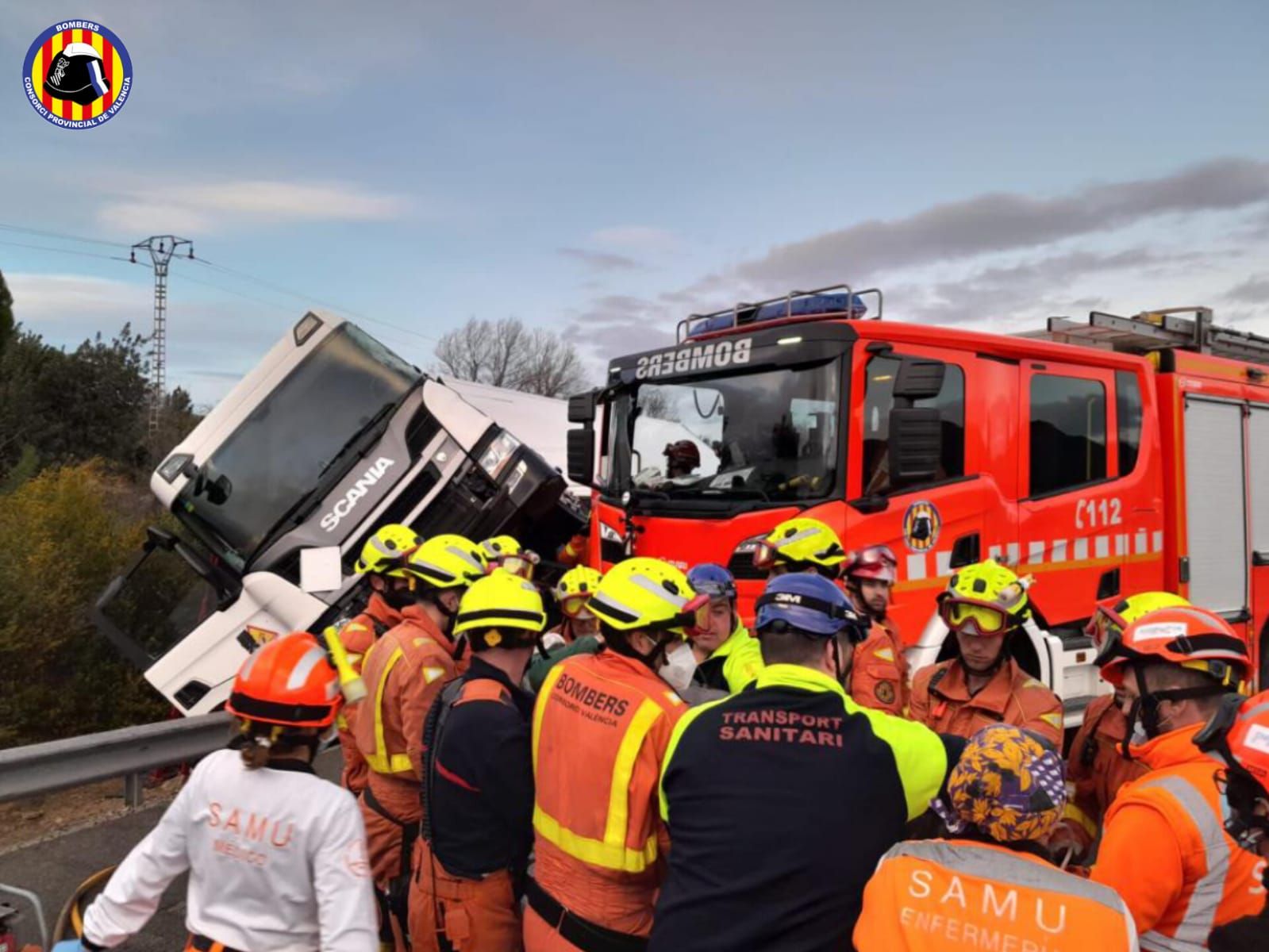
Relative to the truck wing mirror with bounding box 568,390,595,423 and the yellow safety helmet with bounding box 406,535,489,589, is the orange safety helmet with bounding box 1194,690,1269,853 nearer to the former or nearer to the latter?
the yellow safety helmet with bounding box 406,535,489,589

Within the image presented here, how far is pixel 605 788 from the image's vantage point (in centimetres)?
253

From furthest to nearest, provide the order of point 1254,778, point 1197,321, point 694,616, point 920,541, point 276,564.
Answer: point 1197,321, point 276,564, point 920,541, point 694,616, point 1254,778

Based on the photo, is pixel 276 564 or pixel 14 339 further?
pixel 14 339

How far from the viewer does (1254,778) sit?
1.57m

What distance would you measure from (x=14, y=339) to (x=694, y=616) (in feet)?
74.6

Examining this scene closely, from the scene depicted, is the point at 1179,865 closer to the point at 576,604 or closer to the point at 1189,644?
the point at 1189,644

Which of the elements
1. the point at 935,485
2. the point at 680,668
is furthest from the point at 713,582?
the point at 935,485

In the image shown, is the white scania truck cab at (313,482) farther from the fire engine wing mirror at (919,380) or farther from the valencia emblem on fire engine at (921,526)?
the fire engine wing mirror at (919,380)

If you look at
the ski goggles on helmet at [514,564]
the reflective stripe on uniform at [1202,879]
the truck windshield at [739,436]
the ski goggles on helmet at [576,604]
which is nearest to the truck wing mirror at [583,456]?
the truck windshield at [739,436]

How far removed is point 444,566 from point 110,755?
2.38m

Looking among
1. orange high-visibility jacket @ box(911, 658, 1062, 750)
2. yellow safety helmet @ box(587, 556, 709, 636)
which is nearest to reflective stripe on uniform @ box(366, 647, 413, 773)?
yellow safety helmet @ box(587, 556, 709, 636)

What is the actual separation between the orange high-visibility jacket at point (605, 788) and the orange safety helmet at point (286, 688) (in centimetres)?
67

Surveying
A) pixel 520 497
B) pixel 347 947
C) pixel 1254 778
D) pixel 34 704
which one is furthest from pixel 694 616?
pixel 34 704

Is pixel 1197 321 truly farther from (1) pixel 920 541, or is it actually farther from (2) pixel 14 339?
(2) pixel 14 339
